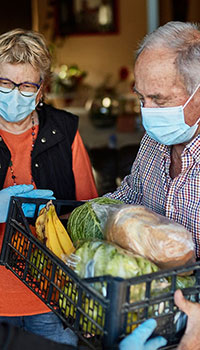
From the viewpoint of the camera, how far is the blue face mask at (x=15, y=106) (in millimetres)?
2201

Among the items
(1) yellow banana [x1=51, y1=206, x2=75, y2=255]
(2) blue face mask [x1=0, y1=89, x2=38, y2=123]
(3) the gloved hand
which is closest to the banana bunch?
(1) yellow banana [x1=51, y1=206, x2=75, y2=255]

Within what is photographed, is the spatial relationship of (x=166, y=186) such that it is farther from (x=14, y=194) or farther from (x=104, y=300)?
(x=104, y=300)

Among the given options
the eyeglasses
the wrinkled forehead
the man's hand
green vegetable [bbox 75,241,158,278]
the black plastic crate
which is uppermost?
the wrinkled forehead

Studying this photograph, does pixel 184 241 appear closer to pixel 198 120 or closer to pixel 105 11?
pixel 198 120

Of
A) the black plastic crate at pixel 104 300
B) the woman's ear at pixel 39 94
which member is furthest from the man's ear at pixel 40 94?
the black plastic crate at pixel 104 300

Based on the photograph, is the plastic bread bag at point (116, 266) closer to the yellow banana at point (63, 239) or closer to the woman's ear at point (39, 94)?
the yellow banana at point (63, 239)

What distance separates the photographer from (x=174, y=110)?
5.50 feet

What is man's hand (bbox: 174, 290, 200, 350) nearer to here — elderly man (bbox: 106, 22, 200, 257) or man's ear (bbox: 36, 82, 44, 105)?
elderly man (bbox: 106, 22, 200, 257)

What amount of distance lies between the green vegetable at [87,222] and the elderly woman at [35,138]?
55 cm

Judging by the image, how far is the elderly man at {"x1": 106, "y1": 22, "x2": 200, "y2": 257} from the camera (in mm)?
1628

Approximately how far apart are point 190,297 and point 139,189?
2.63 feet

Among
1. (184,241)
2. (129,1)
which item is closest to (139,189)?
(184,241)

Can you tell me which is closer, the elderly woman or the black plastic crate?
the black plastic crate

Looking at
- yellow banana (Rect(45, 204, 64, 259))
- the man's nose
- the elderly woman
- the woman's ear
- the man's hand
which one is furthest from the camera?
the woman's ear
